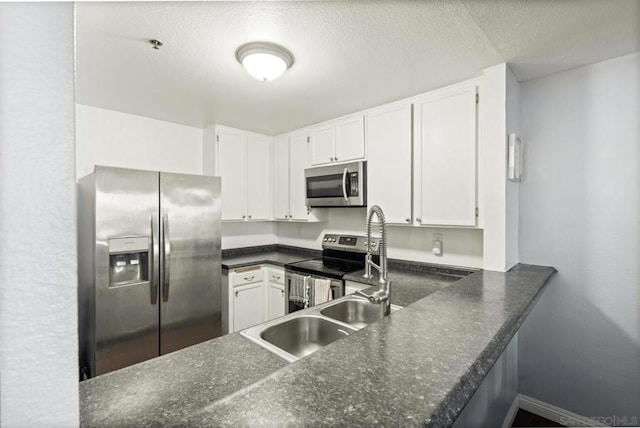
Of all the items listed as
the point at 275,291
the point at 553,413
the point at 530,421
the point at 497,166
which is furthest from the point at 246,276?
the point at 553,413

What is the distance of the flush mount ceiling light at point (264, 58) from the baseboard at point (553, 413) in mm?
2769

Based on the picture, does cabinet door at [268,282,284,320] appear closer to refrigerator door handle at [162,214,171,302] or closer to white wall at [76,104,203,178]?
refrigerator door handle at [162,214,171,302]

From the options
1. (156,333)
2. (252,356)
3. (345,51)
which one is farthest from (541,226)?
(156,333)

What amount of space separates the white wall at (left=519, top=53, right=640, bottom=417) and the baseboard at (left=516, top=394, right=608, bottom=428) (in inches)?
1.3

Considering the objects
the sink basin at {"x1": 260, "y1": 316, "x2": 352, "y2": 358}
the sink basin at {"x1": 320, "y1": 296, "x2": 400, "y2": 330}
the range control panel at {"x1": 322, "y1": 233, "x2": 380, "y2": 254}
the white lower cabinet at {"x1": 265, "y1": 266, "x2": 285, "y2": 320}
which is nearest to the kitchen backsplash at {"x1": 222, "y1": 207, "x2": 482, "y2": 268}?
the range control panel at {"x1": 322, "y1": 233, "x2": 380, "y2": 254}

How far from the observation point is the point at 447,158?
2119 millimetres

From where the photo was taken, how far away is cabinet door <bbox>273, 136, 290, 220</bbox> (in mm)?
3418

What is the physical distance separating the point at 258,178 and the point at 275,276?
120cm

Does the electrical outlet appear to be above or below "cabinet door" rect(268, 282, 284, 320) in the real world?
above

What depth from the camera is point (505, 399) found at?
182cm

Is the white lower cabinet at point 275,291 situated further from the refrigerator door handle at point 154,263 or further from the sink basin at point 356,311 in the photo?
the sink basin at point 356,311

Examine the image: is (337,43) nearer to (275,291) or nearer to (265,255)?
(275,291)

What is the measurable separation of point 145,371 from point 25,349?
652 mm

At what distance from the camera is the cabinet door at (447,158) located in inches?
79.4
